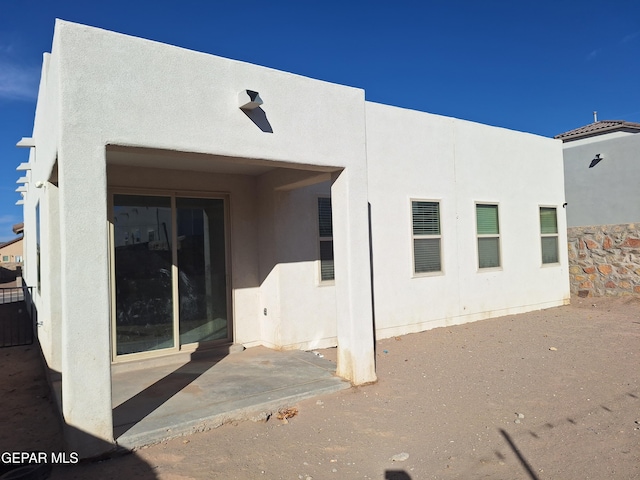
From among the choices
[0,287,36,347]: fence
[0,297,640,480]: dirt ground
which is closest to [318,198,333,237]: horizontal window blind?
[0,297,640,480]: dirt ground

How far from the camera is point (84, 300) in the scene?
433 centimetres

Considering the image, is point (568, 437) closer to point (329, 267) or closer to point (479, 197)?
point (329, 267)

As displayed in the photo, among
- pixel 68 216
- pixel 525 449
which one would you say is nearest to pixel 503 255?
pixel 525 449

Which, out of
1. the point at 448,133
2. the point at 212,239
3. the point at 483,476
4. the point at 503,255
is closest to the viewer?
the point at 483,476

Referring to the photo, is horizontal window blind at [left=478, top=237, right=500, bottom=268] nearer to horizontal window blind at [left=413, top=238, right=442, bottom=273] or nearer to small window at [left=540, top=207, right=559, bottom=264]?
horizontal window blind at [left=413, top=238, right=442, bottom=273]

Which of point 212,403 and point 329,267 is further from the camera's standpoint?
point 329,267

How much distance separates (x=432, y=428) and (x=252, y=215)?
4.84m

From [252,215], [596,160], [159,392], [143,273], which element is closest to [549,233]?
[596,160]

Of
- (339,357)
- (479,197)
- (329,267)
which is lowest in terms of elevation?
(339,357)

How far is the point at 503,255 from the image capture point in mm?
11312

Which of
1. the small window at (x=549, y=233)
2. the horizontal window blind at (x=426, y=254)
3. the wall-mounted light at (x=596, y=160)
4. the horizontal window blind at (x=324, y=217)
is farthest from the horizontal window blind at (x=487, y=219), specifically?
the wall-mounted light at (x=596, y=160)

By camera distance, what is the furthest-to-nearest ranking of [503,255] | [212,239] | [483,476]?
[503,255], [212,239], [483,476]

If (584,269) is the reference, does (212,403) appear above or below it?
below

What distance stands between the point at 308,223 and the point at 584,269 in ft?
32.4
